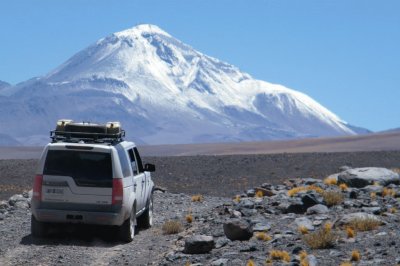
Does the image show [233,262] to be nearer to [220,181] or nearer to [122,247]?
[122,247]

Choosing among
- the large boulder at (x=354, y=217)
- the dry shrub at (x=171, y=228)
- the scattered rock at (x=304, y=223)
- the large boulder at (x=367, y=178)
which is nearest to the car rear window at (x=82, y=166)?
the dry shrub at (x=171, y=228)

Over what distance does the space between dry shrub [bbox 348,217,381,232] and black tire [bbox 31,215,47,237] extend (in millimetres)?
5551

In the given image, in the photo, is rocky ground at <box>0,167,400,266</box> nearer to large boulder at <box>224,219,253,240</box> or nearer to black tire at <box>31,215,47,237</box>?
large boulder at <box>224,219,253,240</box>

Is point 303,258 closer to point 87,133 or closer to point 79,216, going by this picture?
point 79,216

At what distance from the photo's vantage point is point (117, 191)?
52.4 ft

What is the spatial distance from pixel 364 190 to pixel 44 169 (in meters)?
7.41

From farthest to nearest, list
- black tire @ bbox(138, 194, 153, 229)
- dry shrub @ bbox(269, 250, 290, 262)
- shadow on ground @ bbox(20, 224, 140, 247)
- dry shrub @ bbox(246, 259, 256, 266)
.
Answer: black tire @ bbox(138, 194, 153, 229) < shadow on ground @ bbox(20, 224, 140, 247) < dry shrub @ bbox(269, 250, 290, 262) < dry shrub @ bbox(246, 259, 256, 266)

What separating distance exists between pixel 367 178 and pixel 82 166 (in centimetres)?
881

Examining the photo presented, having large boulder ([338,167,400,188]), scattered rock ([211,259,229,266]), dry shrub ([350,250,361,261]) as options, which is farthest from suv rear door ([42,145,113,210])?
large boulder ([338,167,400,188])

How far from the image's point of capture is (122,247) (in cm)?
1617

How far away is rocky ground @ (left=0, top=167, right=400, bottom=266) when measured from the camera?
41.9 feet

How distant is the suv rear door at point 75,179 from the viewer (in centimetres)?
1598

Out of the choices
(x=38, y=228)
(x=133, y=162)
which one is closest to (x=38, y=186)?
(x=38, y=228)

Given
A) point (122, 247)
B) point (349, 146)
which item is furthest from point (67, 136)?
point (349, 146)
